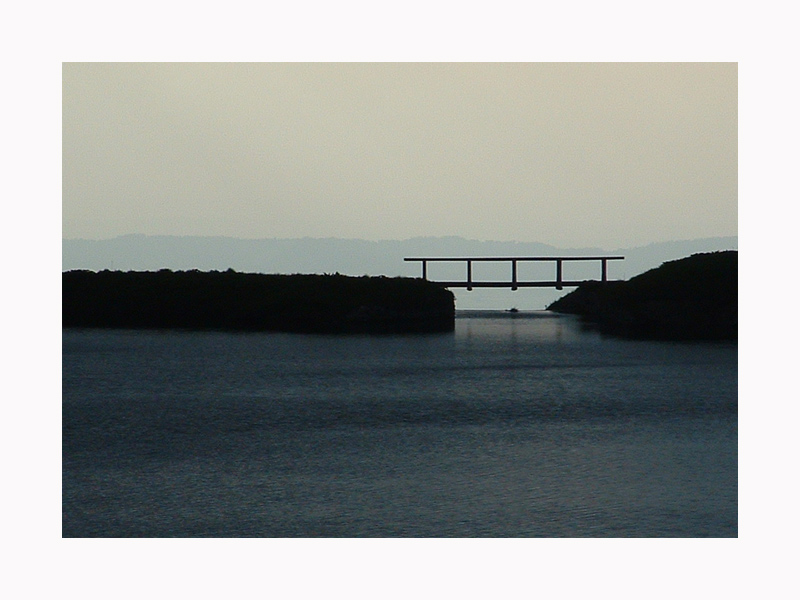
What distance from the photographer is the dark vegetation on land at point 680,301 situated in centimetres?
5519

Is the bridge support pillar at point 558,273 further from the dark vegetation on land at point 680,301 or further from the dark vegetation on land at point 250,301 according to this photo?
the dark vegetation on land at point 250,301

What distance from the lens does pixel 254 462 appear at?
62.8 ft

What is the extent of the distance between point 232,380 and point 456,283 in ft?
84.9

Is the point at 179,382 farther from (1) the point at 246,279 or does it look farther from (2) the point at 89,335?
(1) the point at 246,279

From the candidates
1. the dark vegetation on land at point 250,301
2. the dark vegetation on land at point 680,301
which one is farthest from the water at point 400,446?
the dark vegetation on land at point 250,301

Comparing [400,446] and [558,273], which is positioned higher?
[558,273]

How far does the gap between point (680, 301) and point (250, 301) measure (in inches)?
1012

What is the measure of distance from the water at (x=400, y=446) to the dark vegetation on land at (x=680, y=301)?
562 inches

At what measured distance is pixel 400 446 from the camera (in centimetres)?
2078

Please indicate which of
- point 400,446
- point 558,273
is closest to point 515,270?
Result: point 558,273

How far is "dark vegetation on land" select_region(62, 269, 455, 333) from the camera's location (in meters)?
61.8

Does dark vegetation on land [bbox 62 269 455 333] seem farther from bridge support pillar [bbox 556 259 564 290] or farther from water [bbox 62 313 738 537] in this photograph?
water [bbox 62 313 738 537]

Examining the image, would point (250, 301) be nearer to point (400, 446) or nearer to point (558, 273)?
point (558, 273)

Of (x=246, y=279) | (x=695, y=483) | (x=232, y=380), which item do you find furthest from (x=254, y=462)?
(x=246, y=279)
